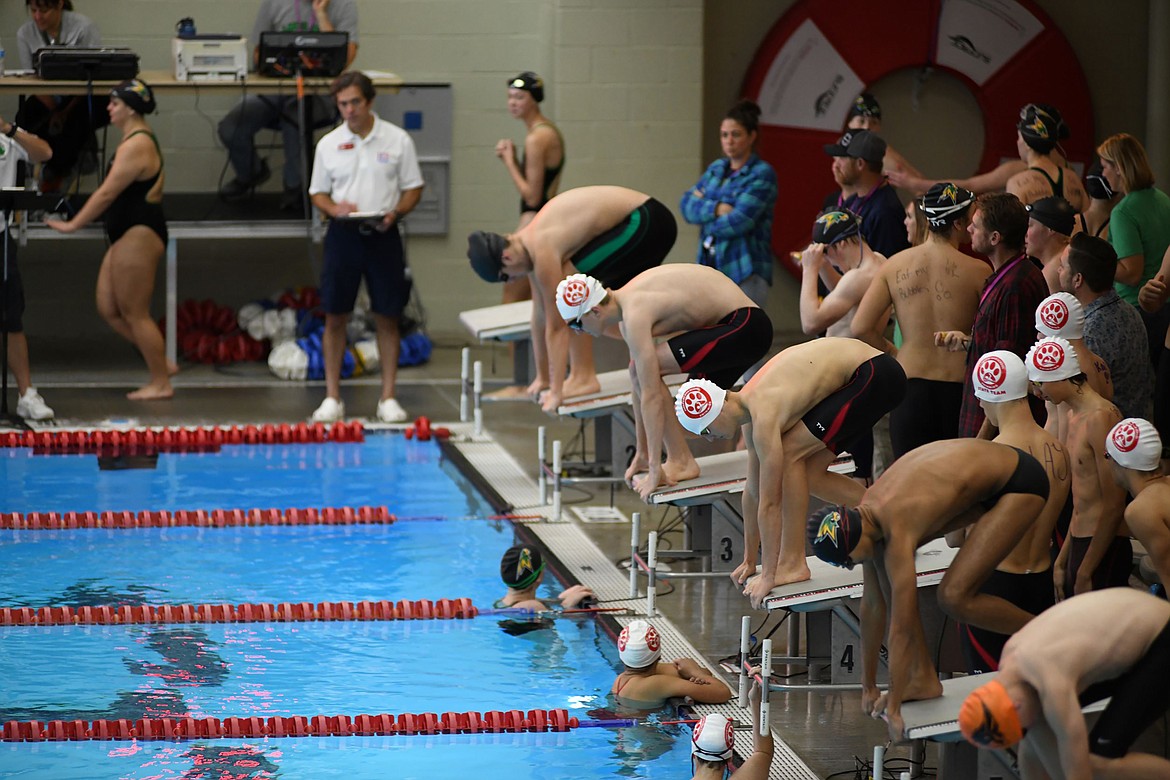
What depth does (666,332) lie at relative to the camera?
634 cm

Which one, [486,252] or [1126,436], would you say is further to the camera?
[486,252]

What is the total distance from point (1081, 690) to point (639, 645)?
Answer: 2173 millimetres

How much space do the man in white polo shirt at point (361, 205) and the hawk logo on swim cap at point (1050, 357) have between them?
5.63m

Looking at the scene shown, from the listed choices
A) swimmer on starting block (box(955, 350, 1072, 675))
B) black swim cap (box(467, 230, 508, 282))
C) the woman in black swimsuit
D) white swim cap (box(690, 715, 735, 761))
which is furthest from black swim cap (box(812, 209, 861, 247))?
the woman in black swimsuit

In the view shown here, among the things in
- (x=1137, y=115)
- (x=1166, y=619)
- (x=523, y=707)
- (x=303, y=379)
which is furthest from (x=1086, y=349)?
(x=1137, y=115)

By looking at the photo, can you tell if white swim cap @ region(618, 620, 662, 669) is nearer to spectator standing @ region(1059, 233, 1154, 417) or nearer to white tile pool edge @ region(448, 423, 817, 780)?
white tile pool edge @ region(448, 423, 817, 780)

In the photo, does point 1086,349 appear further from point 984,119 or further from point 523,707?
point 984,119

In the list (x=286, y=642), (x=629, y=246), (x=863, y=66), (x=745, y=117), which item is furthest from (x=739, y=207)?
(x=863, y=66)

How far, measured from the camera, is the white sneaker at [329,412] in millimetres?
9828

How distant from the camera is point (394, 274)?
9703 mm

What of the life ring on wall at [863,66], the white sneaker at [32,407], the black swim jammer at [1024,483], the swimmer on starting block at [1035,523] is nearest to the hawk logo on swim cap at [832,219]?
the swimmer on starting block at [1035,523]

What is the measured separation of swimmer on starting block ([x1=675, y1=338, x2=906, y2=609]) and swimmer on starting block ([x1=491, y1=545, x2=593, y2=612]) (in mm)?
1318

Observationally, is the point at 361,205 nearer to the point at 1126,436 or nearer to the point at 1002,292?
the point at 1002,292

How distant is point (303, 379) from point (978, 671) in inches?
303
